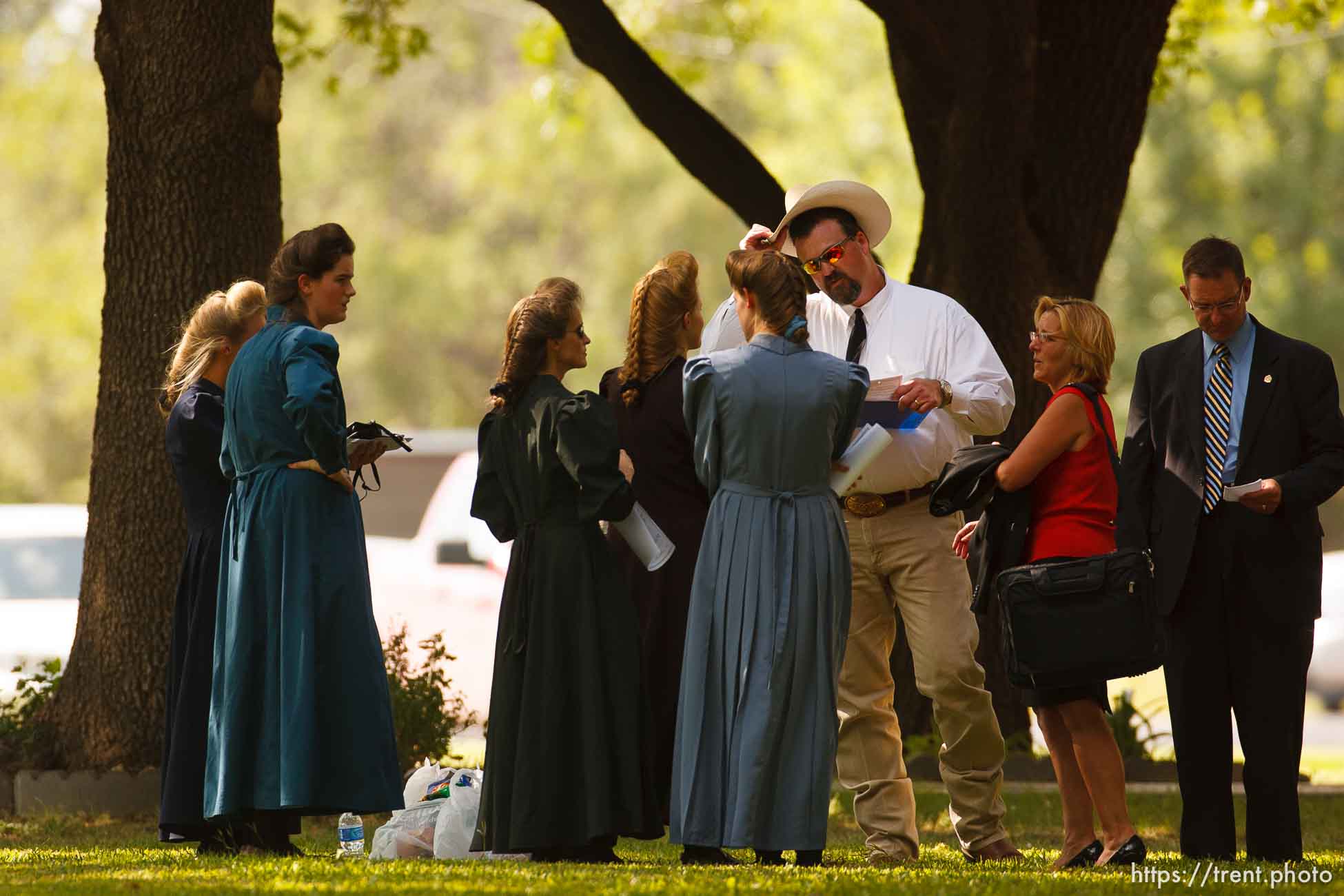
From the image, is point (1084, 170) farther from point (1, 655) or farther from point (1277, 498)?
point (1, 655)

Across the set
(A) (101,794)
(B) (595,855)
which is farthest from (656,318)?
(A) (101,794)

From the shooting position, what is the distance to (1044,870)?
6715 millimetres

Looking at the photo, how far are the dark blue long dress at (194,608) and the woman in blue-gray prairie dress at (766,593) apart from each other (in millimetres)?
1850

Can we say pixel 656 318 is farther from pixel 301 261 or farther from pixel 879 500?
pixel 301 261

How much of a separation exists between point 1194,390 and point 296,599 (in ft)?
10.6

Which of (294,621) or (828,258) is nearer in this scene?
(294,621)

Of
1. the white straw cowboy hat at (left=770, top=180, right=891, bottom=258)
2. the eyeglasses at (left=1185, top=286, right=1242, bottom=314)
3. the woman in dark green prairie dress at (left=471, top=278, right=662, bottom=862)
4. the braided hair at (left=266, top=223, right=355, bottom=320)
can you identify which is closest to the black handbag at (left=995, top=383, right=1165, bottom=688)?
the eyeglasses at (left=1185, top=286, right=1242, bottom=314)

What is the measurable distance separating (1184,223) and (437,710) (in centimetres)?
2266

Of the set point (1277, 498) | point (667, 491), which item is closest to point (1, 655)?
point (667, 491)

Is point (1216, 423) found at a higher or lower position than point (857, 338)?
lower

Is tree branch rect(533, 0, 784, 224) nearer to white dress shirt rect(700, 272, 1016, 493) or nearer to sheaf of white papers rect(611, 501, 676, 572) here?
white dress shirt rect(700, 272, 1016, 493)

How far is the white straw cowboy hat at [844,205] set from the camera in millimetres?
7477

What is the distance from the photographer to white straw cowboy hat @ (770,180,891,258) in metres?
7.48

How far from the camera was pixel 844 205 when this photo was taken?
7.54 meters
